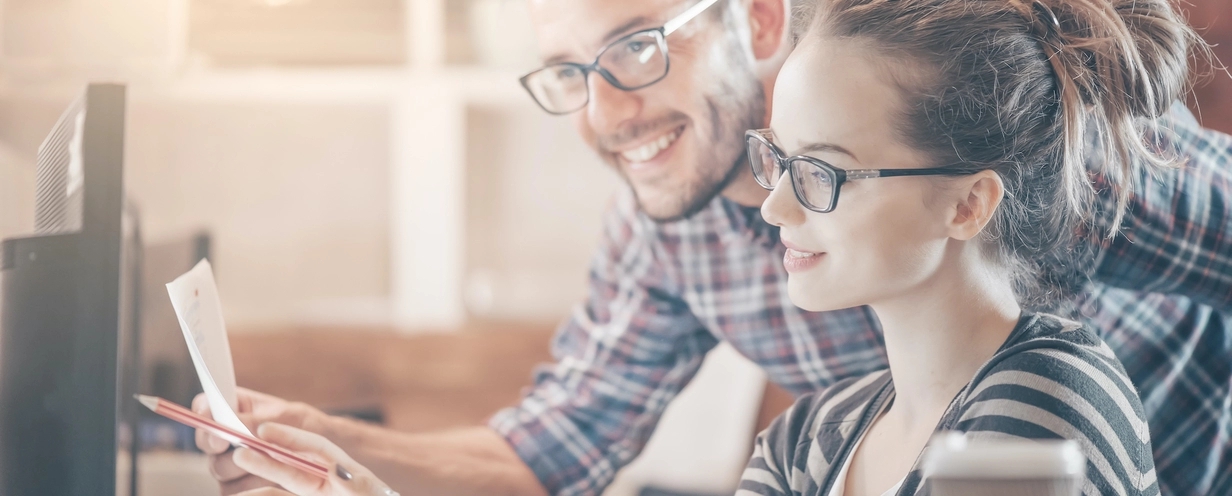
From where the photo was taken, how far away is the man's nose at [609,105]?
0.85 meters

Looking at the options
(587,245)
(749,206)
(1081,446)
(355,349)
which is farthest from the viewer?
(355,349)

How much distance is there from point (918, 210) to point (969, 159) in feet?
0.16

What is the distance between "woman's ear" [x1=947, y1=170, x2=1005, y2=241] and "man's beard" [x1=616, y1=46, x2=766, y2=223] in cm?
27

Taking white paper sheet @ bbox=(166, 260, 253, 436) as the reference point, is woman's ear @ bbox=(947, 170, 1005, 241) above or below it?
above

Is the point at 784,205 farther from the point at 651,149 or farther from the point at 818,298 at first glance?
the point at 651,149

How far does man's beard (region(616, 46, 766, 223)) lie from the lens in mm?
853

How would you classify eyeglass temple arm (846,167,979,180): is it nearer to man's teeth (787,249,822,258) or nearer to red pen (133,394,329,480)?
man's teeth (787,249,822,258)

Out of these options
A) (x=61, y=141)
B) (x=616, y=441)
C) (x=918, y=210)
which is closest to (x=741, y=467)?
(x=616, y=441)

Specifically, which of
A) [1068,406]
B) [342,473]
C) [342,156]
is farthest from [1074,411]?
[342,156]

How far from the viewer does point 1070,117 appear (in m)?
0.61

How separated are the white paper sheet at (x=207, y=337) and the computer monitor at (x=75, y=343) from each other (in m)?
0.07

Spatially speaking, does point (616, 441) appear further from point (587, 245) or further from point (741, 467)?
point (587, 245)

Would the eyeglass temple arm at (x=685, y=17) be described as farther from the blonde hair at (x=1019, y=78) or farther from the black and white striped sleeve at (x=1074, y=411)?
the black and white striped sleeve at (x=1074, y=411)

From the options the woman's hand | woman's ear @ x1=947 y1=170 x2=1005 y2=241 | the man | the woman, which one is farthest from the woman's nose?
the woman's hand
